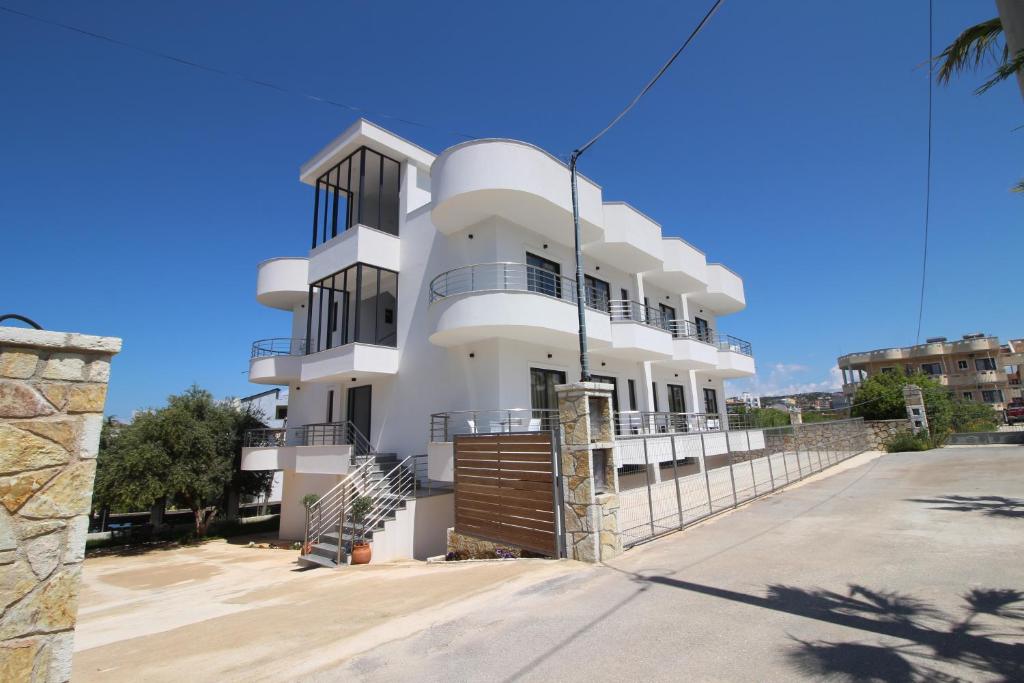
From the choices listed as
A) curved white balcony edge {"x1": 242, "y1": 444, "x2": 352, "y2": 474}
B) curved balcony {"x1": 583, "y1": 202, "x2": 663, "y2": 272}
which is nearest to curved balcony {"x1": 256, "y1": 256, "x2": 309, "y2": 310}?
curved white balcony edge {"x1": 242, "y1": 444, "x2": 352, "y2": 474}

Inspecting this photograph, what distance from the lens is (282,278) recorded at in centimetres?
2000

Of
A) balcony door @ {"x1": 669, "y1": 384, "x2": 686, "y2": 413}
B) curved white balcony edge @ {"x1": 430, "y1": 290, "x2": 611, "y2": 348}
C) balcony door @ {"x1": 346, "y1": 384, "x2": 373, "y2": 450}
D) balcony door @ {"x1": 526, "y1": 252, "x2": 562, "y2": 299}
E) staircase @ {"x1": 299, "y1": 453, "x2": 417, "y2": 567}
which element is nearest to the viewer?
staircase @ {"x1": 299, "y1": 453, "x2": 417, "y2": 567}

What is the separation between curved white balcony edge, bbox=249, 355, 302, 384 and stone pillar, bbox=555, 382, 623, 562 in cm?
1473

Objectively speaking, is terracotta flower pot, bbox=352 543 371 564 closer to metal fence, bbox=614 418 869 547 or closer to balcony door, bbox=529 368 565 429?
balcony door, bbox=529 368 565 429

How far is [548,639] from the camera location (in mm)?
4355

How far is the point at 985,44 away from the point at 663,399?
15.6 metres

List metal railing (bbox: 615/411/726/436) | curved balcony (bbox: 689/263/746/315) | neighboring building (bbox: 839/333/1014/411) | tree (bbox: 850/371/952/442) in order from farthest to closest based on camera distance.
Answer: neighboring building (bbox: 839/333/1014/411)
curved balcony (bbox: 689/263/746/315)
tree (bbox: 850/371/952/442)
metal railing (bbox: 615/411/726/436)

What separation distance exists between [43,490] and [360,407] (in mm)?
14522

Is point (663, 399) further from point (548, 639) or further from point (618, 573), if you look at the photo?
point (548, 639)

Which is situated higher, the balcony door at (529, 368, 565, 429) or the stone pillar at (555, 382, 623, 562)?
the balcony door at (529, 368, 565, 429)

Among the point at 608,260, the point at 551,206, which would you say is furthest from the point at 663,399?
the point at 551,206

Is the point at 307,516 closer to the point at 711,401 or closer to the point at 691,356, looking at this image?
the point at 691,356

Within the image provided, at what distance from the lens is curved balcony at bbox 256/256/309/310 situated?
65.4ft

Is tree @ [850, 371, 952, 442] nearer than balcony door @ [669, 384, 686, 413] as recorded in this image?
No
